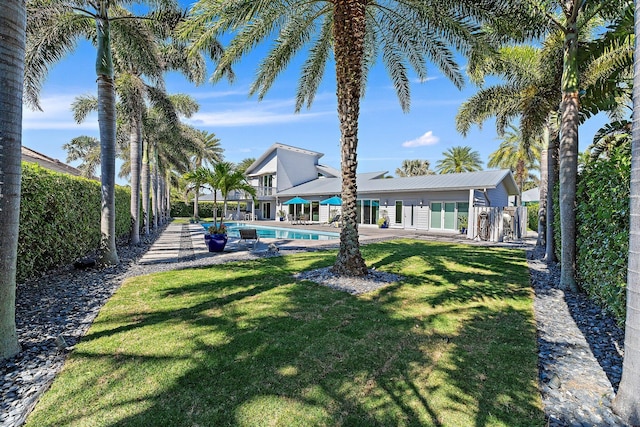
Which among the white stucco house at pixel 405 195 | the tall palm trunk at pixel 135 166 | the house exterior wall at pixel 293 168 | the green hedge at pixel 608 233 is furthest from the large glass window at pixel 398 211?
the green hedge at pixel 608 233

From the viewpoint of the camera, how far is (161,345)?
4195 mm

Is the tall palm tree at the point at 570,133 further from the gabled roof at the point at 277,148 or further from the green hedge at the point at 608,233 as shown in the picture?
the gabled roof at the point at 277,148

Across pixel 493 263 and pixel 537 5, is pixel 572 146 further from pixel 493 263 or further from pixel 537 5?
pixel 493 263

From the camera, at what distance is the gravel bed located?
10.1ft

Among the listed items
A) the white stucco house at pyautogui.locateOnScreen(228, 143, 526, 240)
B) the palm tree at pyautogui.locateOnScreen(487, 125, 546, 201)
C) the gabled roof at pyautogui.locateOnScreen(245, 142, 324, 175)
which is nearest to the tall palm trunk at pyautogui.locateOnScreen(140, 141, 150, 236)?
the white stucco house at pyautogui.locateOnScreen(228, 143, 526, 240)

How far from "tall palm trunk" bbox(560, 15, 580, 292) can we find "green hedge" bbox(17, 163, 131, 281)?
38.3ft

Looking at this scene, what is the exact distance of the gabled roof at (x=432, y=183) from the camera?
20956 millimetres

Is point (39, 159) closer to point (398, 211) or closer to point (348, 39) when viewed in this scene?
point (348, 39)

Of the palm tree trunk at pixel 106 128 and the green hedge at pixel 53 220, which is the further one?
the palm tree trunk at pixel 106 128

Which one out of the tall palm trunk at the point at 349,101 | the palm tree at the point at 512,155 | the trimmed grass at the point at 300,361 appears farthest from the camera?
the palm tree at the point at 512,155

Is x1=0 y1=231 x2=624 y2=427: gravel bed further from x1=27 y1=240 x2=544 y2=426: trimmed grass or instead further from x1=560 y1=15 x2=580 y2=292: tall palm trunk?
x1=560 y1=15 x2=580 y2=292: tall palm trunk

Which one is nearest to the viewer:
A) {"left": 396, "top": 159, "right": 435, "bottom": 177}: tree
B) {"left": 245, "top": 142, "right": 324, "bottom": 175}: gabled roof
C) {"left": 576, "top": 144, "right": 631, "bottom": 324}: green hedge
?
{"left": 576, "top": 144, "right": 631, "bottom": 324}: green hedge

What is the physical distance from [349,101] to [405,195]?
61.8 feet

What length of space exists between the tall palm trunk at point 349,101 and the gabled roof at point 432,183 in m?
15.1
